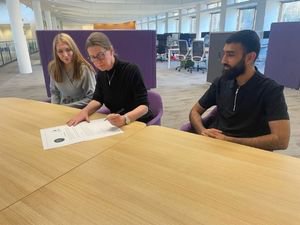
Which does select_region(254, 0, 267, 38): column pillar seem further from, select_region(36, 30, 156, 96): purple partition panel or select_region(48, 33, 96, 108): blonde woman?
select_region(48, 33, 96, 108): blonde woman

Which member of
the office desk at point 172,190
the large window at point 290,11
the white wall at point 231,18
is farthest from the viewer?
the white wall at point 231,18

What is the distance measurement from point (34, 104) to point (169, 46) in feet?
30.6

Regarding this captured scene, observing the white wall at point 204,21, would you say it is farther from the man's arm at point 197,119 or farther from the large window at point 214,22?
the man's arm at point 197,119

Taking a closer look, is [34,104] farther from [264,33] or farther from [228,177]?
[264,33]

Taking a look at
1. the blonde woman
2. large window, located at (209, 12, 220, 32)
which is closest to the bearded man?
the blonde woman

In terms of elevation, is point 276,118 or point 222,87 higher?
point 222,87

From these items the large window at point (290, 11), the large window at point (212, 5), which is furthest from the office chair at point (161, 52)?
the large window at point (290, 11)

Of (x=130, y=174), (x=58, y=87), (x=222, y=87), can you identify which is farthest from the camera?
(x=58, y=87)

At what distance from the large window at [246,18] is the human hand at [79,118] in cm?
1042

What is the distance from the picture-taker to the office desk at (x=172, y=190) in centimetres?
68

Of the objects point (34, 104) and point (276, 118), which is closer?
point (276, 118)

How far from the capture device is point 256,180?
84 centimetres

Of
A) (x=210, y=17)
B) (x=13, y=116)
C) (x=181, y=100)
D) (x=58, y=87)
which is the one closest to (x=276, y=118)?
(x=13, y=116)

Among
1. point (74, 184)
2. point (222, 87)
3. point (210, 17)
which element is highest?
point (210, 17)
